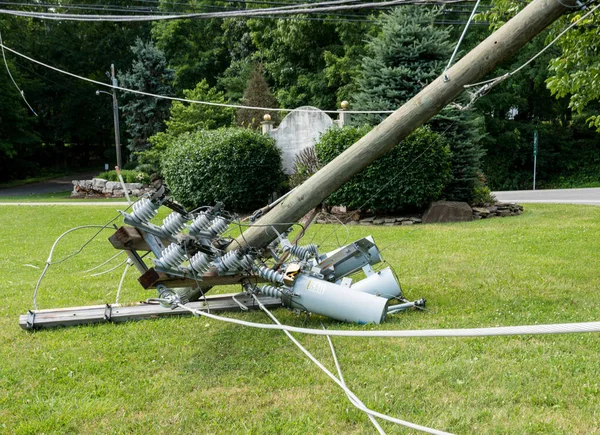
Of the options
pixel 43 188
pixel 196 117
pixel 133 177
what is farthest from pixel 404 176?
pixel 43 188

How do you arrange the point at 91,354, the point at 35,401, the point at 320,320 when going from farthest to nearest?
the point at 320,320, the point at 91,354, the point at 35,401

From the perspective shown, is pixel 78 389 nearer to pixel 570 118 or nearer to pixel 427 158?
pixel 427 158

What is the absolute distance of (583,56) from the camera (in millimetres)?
8555

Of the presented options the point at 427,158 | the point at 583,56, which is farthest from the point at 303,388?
the point at 427,158

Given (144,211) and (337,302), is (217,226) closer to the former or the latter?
(144,211)

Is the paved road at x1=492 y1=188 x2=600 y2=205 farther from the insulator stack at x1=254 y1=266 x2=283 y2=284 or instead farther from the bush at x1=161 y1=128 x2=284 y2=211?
the insulator stack at x1=254 y1=266 x2=283 y2=284

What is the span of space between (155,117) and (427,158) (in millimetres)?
22840

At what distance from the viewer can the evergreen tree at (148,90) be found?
3184cm

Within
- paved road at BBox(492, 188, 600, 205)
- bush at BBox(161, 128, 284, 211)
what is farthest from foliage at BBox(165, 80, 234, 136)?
paved road at BBox(492, 188, 600, 205)

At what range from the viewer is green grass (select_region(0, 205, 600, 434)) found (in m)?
3.53

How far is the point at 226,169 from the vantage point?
51.1 ft

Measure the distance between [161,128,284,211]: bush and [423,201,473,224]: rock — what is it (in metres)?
5.21

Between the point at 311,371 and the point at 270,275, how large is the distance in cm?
137

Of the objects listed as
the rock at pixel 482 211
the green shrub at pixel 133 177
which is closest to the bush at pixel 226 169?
the rock at pixel 482 211
